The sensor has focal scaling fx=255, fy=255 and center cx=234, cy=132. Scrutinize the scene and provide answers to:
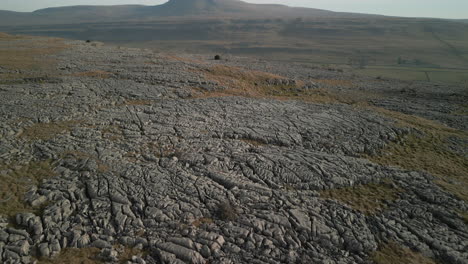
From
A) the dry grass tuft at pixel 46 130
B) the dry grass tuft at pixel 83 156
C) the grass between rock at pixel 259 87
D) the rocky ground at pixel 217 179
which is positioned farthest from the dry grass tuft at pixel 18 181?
the grass between rock at pixel 259 87

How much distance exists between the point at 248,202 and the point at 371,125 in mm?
19023

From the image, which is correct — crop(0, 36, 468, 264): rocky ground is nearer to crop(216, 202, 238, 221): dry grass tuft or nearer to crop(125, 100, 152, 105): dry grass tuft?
crop(216, 202, 238, 221): dry grass tuft

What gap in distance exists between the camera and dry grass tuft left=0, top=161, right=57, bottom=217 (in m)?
14.1

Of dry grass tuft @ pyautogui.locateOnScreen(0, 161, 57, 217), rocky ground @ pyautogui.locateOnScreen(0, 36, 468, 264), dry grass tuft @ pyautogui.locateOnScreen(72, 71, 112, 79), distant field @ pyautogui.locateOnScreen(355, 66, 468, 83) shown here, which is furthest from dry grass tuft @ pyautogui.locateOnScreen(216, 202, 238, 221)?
distant field @ pyautogui.locateOnScreen(355, 66, 468, 83)

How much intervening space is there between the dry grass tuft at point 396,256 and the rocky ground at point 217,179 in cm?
6

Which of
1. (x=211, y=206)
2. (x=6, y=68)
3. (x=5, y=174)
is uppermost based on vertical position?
(x=6, y=68)

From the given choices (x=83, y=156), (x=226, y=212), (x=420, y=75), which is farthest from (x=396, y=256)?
(x=420, y=75)

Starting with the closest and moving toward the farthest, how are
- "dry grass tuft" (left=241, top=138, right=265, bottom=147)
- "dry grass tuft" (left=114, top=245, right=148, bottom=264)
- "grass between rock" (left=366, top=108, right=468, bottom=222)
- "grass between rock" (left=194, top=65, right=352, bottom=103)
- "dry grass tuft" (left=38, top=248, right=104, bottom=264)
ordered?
"dry grass tuft" (left=38, top=248, right=104, bottom=264) → "dry grass tuft" (left=114, top=245, right=148, bottom=264) → "grass between rock" (left=366, top=108, right=468, bottom=222) → "dry grass tuft" (left=241, top=138, right=265, bottom=147) → "grass between rock" (left=194, top=65, right=352, bottom=103)

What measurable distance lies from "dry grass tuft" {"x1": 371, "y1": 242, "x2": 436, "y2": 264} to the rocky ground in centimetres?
6

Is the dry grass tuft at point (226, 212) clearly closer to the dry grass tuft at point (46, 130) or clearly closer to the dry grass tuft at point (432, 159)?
the dry grass tuft at point (432, 159)

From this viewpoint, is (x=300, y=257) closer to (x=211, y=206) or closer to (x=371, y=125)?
(x=211, y=206)

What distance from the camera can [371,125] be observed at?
27.6 metres

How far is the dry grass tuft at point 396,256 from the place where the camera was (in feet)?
41.1

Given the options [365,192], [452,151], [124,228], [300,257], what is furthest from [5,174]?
[452,151]
